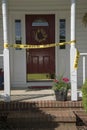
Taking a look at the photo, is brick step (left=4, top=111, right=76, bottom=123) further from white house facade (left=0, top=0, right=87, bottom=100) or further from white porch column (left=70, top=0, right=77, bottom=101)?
white house facade (left=0, top=0, right=87, bottom=100)

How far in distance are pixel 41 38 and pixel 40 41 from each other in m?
0.09

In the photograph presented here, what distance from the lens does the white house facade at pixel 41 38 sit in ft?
31.8

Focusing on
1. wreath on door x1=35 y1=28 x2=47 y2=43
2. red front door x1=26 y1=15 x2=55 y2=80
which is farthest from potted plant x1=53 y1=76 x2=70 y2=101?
wreath on door x1=35 y1=28 x2=47 y2=43

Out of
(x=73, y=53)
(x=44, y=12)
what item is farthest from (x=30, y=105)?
(x=44, y=12)

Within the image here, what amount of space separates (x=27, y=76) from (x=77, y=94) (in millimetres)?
2601

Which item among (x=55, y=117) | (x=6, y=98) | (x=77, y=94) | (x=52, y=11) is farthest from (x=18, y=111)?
(x=52, y=11)

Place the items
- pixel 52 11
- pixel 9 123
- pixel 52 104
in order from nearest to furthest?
pixel 9 123, pixel 52 104, pixel 52 11

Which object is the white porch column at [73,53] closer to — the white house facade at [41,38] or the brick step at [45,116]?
the brick step at [45,116]

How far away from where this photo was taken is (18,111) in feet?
24.1

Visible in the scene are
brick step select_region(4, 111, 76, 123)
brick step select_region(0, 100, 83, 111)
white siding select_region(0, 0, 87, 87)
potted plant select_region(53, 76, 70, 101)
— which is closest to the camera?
brick step select_region(4, 111, 76, 123)

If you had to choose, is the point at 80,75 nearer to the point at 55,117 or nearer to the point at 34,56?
the point at 34,56

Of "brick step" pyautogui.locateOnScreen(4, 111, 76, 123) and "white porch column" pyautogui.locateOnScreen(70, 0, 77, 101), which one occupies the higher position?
"white porch column" pyautogui.locateOnScreen(70, 0, 77, 101)

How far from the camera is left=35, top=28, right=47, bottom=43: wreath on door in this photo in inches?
389

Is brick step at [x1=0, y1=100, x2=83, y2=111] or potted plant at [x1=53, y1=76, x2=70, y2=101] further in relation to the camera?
potted plant at [x1=53, y1=76, x2=70, y2=101]
